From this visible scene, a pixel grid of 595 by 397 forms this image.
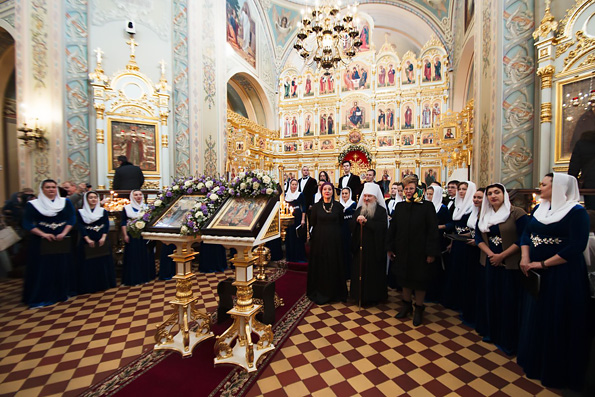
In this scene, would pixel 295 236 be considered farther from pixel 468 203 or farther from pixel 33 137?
pixel 33 137

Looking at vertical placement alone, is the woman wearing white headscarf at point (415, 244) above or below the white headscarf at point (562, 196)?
below

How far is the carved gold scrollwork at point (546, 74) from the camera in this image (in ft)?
16.1

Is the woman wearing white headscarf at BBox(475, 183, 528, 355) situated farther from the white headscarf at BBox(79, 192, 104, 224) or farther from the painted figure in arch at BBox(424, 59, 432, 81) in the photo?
the painted figure in arch at BBox(424, 59, 432, 81)

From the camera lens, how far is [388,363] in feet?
9.04

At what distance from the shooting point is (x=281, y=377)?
253 centimetres

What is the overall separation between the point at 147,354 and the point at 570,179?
4.38m

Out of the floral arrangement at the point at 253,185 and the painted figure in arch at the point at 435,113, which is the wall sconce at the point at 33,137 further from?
the painted figure in arch at the point at 435,113

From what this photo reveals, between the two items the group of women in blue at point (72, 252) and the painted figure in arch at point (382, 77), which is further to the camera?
the painted figure in arch at point (382, 77)

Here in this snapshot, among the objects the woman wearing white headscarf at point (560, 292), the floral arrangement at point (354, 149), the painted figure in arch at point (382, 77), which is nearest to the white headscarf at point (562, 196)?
the woman wearing white headscarf at point (560, 292)

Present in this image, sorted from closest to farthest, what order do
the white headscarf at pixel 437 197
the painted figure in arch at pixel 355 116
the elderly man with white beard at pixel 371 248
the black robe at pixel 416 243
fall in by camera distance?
the black robe at pixel 416 243 < the elderly man with white beard at pixel 371 248 < the white headscarf at pixel 437 197 < the painted figure in arch at pixel 355 116

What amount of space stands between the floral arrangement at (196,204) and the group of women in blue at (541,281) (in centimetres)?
298

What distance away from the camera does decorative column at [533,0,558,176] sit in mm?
4922

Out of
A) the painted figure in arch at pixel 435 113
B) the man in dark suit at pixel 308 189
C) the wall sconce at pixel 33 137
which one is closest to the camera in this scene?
the wall sconce at pixel 33 137

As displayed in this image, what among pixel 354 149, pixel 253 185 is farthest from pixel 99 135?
pixel 354 149
